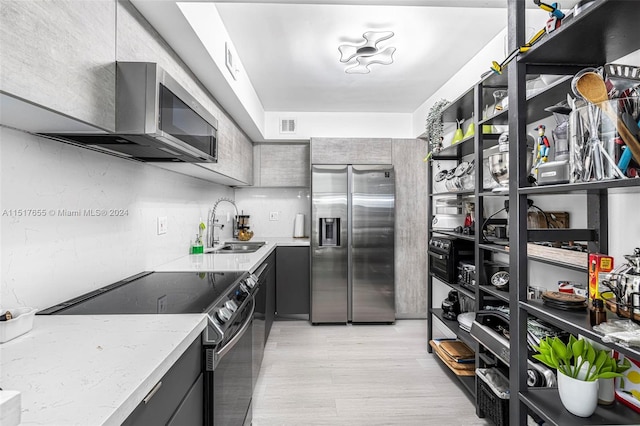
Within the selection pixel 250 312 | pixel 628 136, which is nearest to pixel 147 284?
pixel 250 312

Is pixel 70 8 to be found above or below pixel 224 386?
above

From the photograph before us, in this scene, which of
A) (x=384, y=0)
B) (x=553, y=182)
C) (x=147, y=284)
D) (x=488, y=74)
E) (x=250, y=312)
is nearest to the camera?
(x=553, y=182)

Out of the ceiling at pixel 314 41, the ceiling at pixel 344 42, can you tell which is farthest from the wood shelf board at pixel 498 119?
the ceiling at pixel 344 42

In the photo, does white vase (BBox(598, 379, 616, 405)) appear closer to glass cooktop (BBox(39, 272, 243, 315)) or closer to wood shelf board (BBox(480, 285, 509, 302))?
wood shelf board (BBox(480, 285, 509, 302))

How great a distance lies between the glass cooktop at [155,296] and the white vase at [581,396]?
4.34ft

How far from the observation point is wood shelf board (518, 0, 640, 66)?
3.01 ft

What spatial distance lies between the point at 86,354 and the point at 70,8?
38.0 inches

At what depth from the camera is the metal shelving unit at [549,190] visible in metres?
1.02

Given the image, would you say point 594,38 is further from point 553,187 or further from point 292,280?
point 292,280

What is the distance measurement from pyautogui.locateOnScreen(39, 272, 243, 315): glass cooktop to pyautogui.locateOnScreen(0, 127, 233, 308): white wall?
0.25ft

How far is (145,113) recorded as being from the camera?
1.17 metres

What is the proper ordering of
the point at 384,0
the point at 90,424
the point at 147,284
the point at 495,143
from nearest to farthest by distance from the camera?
1. the point at 90,424
2. the point at 384,0
3. the point at 147,284
4. the point at 495,143

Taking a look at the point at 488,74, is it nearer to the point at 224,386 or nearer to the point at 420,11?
the point at 420,11

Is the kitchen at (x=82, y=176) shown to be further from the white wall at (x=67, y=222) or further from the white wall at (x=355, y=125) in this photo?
the white wall at (x=355, y=125)
